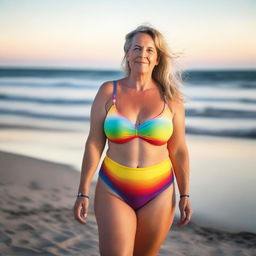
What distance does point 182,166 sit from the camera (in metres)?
2.94

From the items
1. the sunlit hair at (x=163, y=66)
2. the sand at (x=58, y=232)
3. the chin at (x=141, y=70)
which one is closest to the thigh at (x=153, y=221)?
the sunlit hair at (x=163, y=66)

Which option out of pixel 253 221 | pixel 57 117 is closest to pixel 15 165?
pixel 253 221

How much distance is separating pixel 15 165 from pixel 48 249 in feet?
11.0

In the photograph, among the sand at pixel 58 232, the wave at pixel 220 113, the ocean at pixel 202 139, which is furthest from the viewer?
the wave at pixel 220 113

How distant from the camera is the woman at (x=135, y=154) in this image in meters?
2.66

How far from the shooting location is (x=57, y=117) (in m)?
15.9

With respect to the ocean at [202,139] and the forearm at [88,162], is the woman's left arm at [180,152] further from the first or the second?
the forearm at [88,162]

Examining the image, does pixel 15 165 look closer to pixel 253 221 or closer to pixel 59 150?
pixel 59 150

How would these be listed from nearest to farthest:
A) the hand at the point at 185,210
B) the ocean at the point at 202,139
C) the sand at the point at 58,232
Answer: the hand at the point at 185,210
the sand at the point at 58,232
the ocean at the point at 202,139

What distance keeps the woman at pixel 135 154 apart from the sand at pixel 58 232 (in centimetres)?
168

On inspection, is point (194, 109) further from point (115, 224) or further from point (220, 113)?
point (115, 224)

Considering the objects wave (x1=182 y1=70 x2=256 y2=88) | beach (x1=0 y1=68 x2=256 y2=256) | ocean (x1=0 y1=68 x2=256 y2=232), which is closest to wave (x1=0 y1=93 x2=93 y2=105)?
ocean (x1=0 y1=68 x2=256 y2=232)

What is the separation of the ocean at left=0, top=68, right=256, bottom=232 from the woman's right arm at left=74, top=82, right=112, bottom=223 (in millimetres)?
626

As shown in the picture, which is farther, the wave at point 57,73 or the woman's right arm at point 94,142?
the wave at point 57,73
